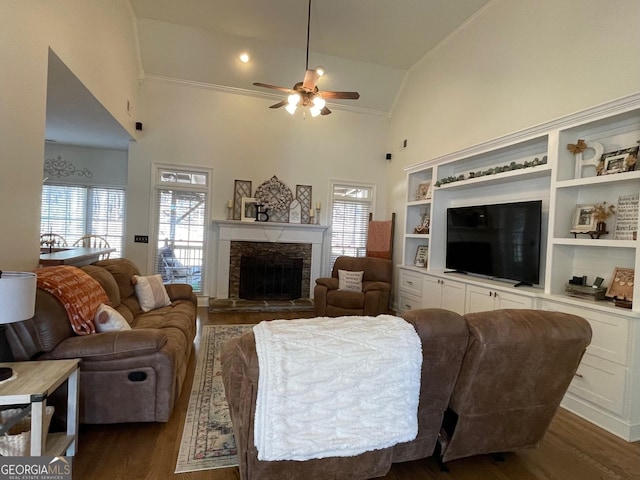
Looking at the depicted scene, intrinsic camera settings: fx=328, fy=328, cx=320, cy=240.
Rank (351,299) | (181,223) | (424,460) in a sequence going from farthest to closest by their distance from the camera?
(181,223) → (351,299) → (424,460)

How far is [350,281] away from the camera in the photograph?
522cm

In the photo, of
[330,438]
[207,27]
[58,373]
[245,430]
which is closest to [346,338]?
[330,438]

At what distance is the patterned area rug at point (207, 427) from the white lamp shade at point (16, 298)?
1159 mm

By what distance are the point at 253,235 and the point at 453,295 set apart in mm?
3407

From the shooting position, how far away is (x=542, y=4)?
11.3 feet

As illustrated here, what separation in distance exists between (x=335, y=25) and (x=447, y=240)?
347 centimetres

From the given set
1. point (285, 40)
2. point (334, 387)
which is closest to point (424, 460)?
point (334, 387)

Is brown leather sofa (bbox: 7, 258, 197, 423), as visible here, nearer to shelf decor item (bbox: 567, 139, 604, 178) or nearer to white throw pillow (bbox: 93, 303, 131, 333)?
white throw pillow (bbox: 93, 303, 131, 333)

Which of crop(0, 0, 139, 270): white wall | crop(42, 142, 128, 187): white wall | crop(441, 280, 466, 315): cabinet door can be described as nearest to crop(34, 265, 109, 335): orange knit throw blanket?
crop(0, 0, 139, 270): white wall

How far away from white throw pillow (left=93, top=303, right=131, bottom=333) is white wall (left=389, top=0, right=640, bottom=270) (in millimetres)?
4314

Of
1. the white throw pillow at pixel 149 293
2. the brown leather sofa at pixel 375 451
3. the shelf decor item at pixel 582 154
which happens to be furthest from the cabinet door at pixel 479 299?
the white throw pillow at pixel 149 293

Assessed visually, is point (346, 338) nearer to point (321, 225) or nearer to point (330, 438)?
point (330, 438)

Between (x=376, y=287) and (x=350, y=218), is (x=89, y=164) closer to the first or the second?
(x=350, y=218)

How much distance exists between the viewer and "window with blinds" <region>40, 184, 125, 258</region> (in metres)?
6.16
